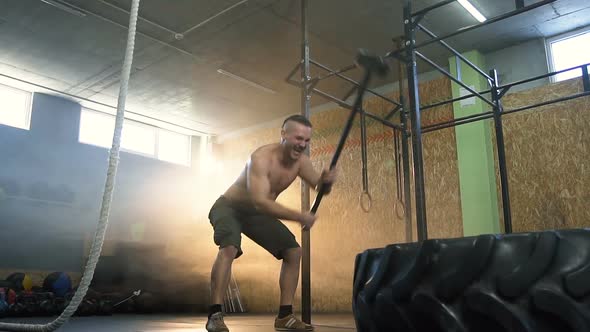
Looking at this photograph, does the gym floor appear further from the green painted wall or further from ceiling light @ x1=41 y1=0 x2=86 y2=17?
ceiling light @ x1=41 y1=0 x2=86 y2=17

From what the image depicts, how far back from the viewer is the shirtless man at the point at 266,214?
101 inches

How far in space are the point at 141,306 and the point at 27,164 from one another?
7.97 ft

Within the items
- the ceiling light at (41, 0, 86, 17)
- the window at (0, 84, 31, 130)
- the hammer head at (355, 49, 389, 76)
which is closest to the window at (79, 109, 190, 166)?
the window at (0, 84, 31, 130)

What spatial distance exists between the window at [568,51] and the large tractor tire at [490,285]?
179 inches

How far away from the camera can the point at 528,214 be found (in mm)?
4848

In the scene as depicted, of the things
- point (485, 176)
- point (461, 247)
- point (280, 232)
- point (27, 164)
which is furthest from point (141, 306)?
point (461, 247)

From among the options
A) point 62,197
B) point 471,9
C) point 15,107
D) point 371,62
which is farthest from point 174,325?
point 15,107

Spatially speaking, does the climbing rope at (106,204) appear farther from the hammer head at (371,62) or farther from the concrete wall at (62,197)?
the concrete wall at (62,197)

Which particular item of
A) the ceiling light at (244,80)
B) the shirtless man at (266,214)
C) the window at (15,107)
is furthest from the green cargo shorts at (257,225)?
the window at (15,107)

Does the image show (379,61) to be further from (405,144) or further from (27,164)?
(27,164)

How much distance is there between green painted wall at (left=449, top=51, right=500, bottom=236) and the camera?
5031 millimetres

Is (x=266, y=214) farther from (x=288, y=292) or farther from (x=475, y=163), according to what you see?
(x=475, y=163)

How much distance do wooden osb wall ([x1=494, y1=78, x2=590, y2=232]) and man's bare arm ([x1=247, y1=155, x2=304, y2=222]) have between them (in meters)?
3.21

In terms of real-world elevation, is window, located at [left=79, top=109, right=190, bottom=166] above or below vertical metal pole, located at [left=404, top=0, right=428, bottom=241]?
above
